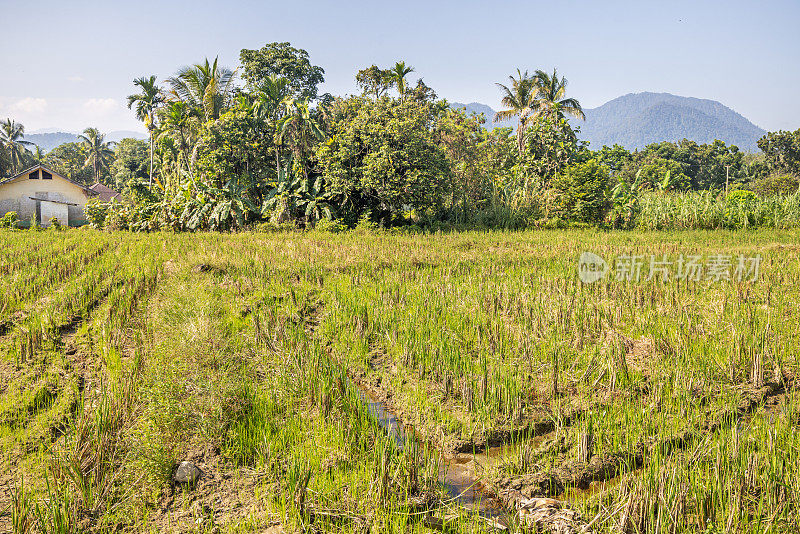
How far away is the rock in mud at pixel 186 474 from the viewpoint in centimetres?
270

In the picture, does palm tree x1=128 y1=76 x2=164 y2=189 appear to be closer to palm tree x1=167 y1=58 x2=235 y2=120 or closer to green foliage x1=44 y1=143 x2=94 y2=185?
palm tree x1=167 y1=58 x2=235 y2=120

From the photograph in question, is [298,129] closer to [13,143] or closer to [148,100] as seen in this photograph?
[148,100]

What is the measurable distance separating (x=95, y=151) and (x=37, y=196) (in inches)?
812

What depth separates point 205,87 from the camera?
64.6 ft

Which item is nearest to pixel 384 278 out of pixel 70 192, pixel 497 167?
pixel 497 167

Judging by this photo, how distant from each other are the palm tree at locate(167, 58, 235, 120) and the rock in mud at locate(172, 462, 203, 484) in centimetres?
1941

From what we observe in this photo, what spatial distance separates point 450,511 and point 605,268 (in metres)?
7.17

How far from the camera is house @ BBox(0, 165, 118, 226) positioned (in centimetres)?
2601

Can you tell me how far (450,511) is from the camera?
7.75 feet

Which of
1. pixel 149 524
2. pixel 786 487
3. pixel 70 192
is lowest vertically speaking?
pixel 149 524

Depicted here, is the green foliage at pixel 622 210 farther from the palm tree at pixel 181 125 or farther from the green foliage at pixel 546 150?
the palm tree at pixel 181 125

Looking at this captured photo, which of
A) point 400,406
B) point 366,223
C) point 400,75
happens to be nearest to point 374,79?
point 400,75

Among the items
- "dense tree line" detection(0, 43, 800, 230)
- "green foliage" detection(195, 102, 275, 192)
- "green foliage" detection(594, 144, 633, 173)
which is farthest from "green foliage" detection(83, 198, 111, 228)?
"green foliage" detection(594, 144, 633, 173)

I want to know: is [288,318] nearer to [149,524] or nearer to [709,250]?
[149,524]
